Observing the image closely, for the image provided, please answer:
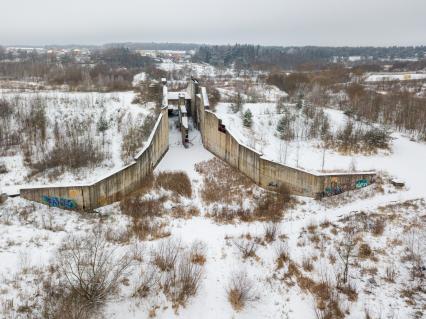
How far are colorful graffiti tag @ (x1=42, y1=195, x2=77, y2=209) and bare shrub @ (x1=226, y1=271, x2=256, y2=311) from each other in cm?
756

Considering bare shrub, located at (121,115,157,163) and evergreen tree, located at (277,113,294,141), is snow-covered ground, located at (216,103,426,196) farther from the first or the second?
bare shrub, located at (121,115,157,163)

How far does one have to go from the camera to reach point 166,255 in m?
10.7

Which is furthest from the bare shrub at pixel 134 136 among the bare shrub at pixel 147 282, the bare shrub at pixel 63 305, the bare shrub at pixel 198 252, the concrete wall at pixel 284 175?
the bare shrub at pixel 63 305

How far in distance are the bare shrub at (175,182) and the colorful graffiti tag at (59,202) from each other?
468cm

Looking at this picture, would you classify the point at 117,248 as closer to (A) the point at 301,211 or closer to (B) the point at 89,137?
(A) the point at 301,211

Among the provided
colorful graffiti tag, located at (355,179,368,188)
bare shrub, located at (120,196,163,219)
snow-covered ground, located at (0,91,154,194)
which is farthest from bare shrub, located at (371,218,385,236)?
snow-covered ground, located at (0,91,154,194)

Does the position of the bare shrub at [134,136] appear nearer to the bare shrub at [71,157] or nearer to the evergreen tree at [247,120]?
the bare shrub at [71,157]

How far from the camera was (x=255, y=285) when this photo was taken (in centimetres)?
1029

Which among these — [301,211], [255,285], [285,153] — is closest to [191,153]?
[285,153]

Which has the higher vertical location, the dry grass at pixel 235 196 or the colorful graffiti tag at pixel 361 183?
the colorful graffiti tag at pixel 361 183

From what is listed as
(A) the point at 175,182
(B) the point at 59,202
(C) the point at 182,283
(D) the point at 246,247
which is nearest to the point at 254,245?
(D) the point at 246,247

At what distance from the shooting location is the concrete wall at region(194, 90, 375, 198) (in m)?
15.7

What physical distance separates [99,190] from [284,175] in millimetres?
8628

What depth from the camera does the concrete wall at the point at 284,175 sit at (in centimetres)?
1570
